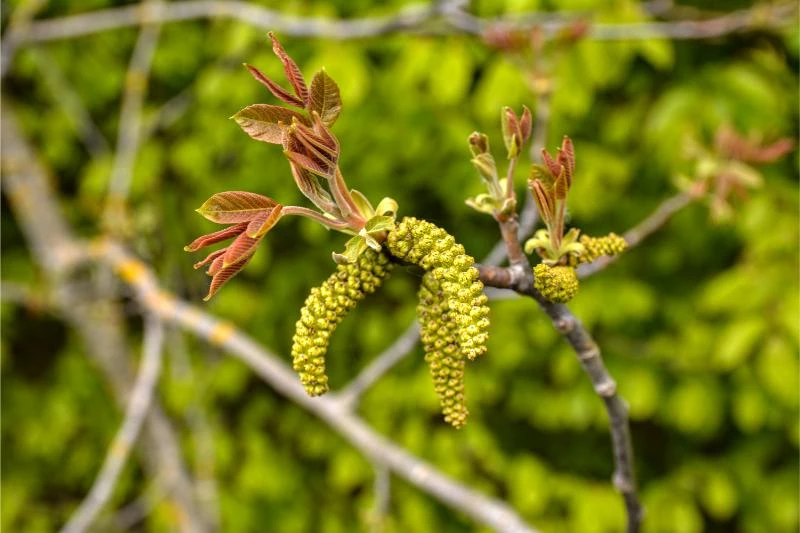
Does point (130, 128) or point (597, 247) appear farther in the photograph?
point (130, 128)

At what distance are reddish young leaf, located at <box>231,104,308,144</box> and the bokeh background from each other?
105 cm

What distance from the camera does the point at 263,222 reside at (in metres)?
0.54

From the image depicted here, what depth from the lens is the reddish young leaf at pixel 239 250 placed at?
523 mm

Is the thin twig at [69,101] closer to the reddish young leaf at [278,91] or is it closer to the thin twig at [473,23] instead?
the thin twig at [473,23]

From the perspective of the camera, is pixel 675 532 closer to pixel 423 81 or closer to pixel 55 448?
pixel 423 81

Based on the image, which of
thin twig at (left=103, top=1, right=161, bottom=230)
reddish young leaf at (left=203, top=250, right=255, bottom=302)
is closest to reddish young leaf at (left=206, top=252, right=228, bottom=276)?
reddish young leaf at (left=203, top=250, right=255, bottom=302)

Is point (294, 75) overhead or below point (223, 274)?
overhead

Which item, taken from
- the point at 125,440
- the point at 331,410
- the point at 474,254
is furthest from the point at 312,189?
the point at 474,254

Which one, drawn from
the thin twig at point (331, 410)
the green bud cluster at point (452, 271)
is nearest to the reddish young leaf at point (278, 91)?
the green bud cluster at point (452, 271)

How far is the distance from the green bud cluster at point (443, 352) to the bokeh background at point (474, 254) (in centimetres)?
105

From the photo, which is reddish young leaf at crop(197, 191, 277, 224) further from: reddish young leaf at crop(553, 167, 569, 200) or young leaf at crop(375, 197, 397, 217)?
reddish young leaf at crop(553, 167, 569, 200)

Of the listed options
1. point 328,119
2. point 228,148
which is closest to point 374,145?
point 228,148

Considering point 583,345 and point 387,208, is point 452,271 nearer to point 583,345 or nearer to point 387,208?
point 387,208

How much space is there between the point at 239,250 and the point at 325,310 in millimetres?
73
